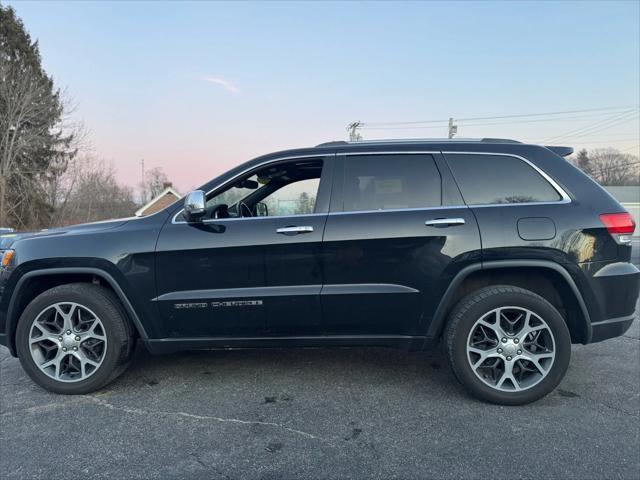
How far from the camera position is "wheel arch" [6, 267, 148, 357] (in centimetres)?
320

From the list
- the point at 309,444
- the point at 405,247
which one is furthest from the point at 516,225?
the point at 309,444

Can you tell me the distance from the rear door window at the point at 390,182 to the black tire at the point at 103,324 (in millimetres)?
1964

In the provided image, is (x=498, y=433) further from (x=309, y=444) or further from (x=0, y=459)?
(x=0, y=459)

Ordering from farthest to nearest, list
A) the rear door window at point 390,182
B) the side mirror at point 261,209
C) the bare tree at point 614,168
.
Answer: the bare tree at point 614,168
the side mirror at point 261,209
the rear door window at point 390,182

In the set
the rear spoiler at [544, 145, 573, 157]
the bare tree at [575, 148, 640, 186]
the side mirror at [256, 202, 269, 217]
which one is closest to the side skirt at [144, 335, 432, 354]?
the side mirror at [256, 202, 269, 217]

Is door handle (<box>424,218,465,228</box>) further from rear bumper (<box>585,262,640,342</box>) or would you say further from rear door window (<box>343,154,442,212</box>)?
rear bumper (<box>585,262,640,342</box>)

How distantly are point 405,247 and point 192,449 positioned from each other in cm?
192

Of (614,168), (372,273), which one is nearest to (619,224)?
(372,273)

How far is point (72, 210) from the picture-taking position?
99.6 ft

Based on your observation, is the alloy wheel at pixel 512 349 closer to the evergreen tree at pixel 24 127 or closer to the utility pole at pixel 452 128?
the utility pole at pixel 452 128

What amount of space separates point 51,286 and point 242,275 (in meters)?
1.66

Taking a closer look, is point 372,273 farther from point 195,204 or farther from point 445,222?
point 195,204

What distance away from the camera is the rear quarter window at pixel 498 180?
3170 mm

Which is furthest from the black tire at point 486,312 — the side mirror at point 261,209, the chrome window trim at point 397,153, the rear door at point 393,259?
the side mirror at point 261,209
